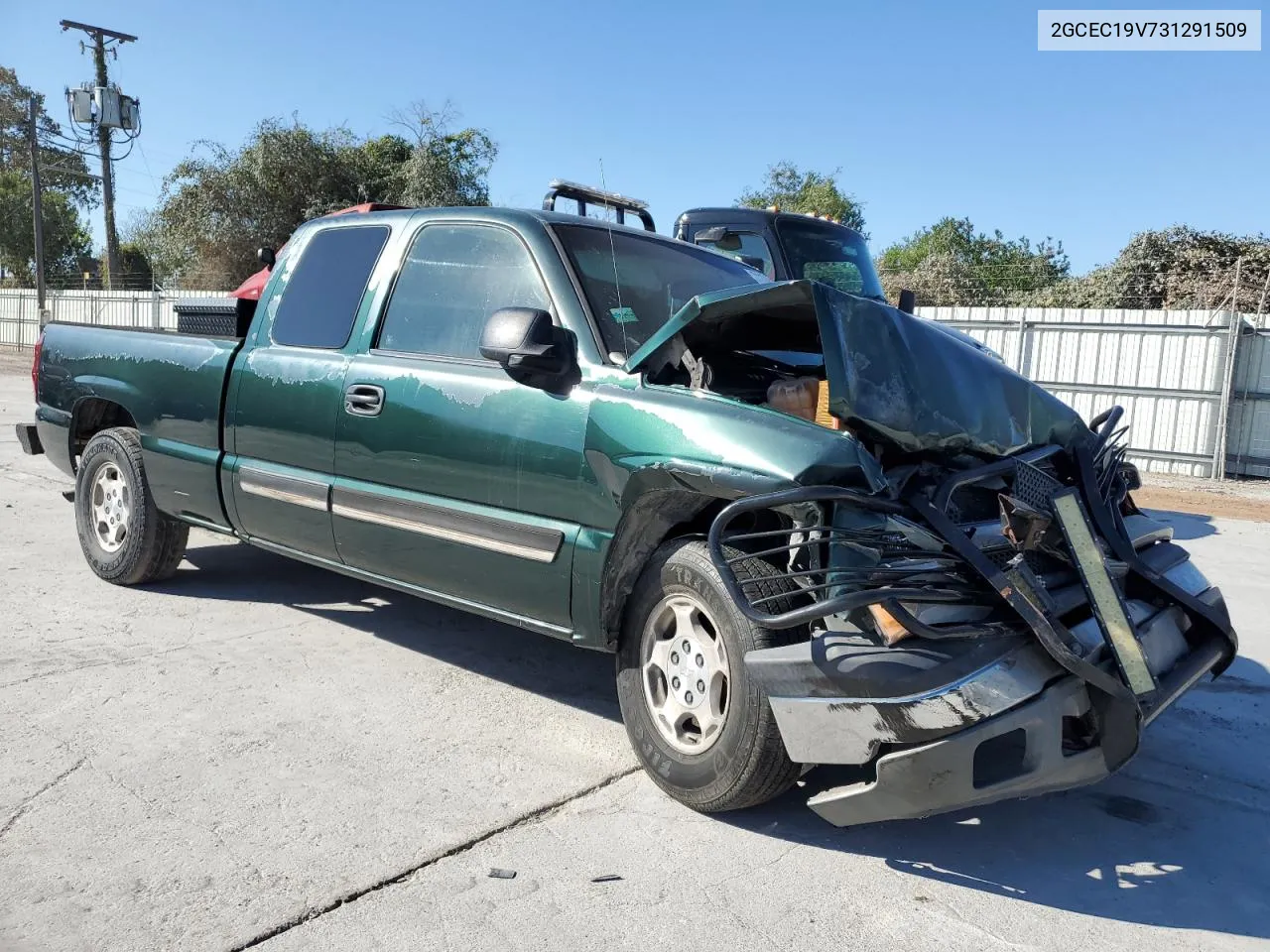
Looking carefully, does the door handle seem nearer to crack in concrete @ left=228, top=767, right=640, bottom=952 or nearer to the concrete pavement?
the concrete pavement

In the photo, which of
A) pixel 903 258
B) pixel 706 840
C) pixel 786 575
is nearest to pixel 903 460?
pixel 786 575

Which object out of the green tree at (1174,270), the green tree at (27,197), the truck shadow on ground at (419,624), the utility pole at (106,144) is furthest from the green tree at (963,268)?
the green tree at (27,197)

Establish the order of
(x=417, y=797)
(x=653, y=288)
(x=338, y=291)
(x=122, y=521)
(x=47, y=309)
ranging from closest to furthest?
(x=417, y=797) < (x=653, y=288) < (x=338, y=291) < (x=122, y=521) < (x=47, y=309)

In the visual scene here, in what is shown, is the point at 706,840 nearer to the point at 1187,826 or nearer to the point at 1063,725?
the point at 1063,725

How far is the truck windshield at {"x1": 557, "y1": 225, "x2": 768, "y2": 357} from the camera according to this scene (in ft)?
12.4

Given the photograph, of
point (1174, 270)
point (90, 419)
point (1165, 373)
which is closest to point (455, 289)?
point (90, 419)

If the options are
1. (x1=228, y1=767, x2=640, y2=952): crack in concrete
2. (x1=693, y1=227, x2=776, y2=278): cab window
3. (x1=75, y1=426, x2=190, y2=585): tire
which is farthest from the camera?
(x1=693, y1=227, x2=776, y2=278): cab window

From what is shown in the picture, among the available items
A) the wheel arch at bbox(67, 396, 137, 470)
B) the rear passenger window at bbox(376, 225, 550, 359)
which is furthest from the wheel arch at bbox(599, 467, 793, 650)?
the wheel arch at bbox(67, 396, 137, 470)

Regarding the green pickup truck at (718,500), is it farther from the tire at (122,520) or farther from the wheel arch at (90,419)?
the wheel arch at (90,419)

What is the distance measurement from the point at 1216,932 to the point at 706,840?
4.49 ft

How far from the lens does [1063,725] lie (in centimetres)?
281

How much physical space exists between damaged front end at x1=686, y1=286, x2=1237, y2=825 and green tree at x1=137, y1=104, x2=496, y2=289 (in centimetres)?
3084

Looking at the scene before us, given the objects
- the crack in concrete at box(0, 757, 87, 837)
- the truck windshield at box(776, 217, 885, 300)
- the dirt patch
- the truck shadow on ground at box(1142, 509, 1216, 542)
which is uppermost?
the truck windshield at box(776, 217, 885, 300)

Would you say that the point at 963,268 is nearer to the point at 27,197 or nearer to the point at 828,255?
the point at 828,255
